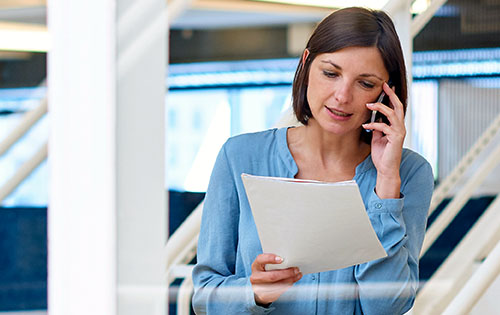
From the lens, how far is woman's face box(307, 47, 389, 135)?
838 mm

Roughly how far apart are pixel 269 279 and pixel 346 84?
0.90ft

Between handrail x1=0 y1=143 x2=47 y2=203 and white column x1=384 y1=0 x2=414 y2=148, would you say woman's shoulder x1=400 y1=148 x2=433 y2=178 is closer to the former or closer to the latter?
white column x1=384 y1=0 x2=414 y2=148

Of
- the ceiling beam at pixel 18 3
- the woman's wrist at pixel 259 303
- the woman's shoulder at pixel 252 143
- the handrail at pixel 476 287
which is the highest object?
the ceiling beam at pixel 18 3

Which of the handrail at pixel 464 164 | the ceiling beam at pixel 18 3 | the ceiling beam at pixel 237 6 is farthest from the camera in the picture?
the handrail at pixel 464 164

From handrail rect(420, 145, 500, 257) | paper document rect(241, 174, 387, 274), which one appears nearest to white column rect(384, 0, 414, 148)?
paper document rect(241, 174, 387, 274)

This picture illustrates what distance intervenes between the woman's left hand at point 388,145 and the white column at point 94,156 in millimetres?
316

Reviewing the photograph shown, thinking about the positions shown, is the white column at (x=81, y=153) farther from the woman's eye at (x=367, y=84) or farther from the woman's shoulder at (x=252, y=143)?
the woman's eye at (x=367, y=84)

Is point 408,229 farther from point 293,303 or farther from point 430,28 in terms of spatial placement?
point 430,28

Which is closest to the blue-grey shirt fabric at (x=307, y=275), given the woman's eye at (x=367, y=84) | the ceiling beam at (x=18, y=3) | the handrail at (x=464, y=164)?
the woman's eye at (x=367, y=84)

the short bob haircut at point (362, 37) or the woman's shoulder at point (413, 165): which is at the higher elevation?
the short bob haircut at point (362, 37)

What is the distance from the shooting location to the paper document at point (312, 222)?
722 millimetres

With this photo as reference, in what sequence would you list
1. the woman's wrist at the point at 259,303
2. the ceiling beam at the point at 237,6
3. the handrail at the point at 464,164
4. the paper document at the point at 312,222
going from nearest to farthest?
the paper document at the point at 312,222, the woman's wrist at the point at 259,303, the ceiling beam at the point at 237,6, the handrail at the point at 464,164

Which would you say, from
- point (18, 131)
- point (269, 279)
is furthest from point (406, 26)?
point (18, 131)

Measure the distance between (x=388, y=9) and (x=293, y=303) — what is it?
0.58 metres
